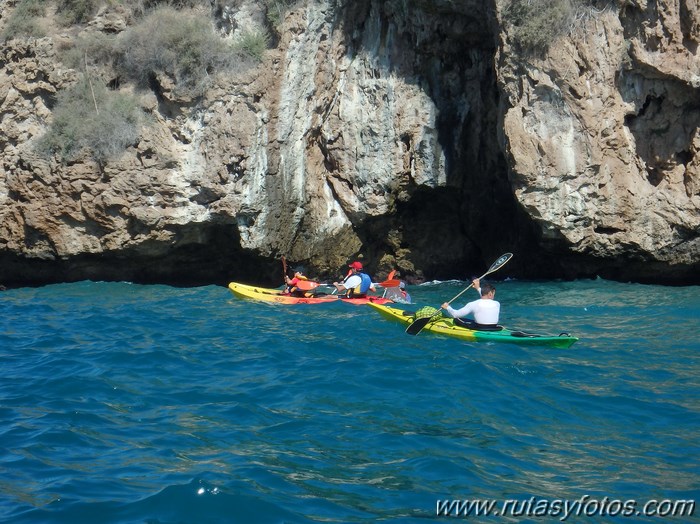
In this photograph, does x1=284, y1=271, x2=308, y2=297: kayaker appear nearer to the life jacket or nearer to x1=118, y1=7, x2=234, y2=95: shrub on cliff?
the life jacket

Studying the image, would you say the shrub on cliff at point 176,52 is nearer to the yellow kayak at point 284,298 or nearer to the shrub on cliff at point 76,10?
the shrub on cliff at point 76,10

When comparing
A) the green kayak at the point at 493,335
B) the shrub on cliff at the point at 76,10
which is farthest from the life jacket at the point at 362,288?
the shrub on cliff at the point at 76,10

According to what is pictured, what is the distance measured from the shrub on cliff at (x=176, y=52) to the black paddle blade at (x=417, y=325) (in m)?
7.97

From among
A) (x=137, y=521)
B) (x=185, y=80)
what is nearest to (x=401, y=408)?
(x=137, y=521)

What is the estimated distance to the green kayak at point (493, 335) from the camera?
989 cm

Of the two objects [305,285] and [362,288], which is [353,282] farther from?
[305,285]

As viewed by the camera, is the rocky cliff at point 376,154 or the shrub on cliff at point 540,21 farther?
the rocky cliff at point 376,154

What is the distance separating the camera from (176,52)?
16484mm

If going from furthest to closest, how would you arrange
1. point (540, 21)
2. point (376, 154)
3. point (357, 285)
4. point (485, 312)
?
point (376, 154), point (357, 285), point (540, 21), point (485, 312)

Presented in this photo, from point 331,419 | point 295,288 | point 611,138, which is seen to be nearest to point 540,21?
point 611,138

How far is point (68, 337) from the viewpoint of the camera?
10781 millimetres

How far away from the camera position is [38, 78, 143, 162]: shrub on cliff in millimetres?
15922

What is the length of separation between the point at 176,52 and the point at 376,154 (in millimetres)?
4777

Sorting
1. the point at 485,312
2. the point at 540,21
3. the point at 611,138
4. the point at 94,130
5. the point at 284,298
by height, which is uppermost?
the point at 540,21
